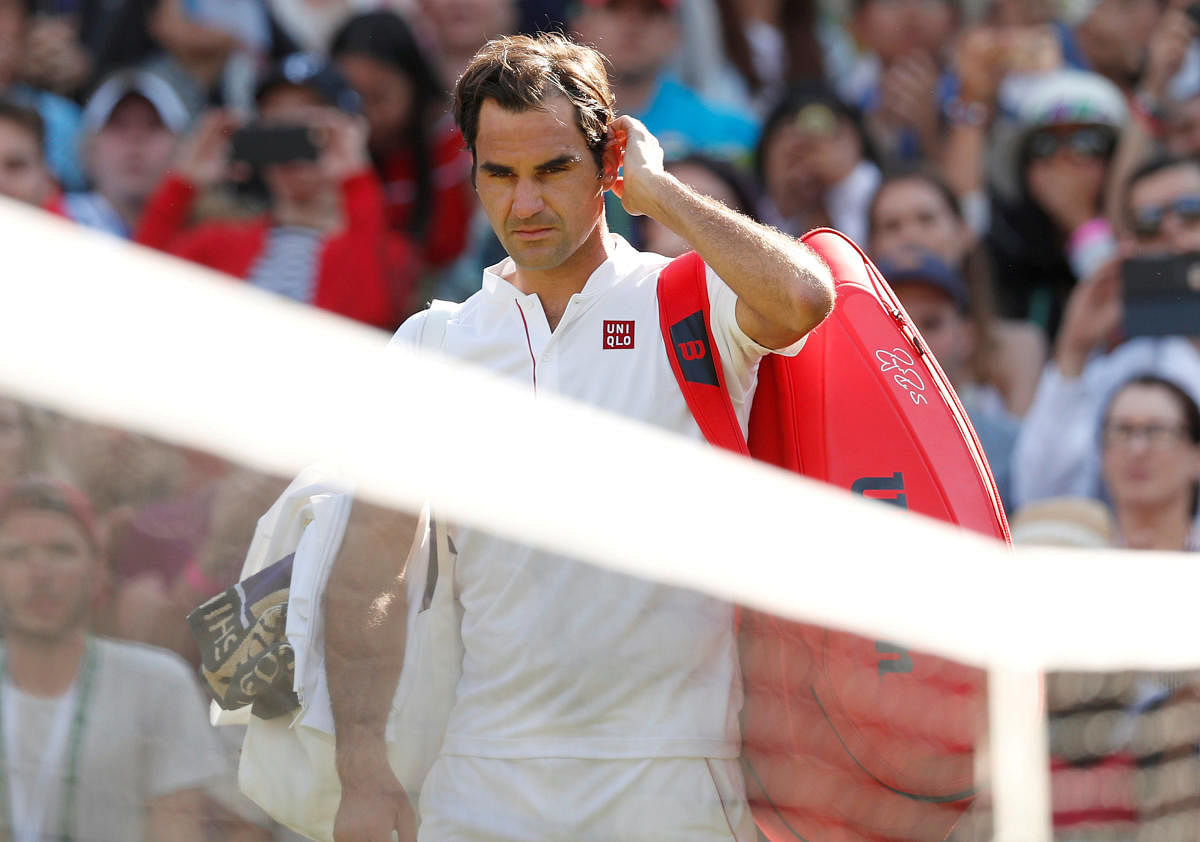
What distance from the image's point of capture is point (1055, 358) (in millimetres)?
5402

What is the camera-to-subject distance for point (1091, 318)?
5.32 m

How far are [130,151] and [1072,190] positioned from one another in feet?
11.8

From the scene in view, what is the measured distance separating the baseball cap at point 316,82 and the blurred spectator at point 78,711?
2.89 metres

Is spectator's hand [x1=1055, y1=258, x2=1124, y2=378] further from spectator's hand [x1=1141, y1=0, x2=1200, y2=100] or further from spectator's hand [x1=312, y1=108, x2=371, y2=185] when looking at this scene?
spectator's hand [x1=312, y1=108, x2=371, y2=185]

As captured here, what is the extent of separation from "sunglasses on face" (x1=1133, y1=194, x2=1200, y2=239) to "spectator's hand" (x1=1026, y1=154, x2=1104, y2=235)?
0.46m

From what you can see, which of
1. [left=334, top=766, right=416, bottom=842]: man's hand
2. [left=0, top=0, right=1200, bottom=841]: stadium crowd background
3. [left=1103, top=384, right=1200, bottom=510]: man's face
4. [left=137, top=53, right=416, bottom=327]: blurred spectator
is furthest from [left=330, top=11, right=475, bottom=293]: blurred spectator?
[left=334, top=766, right=416, bottom=842]: man's hand

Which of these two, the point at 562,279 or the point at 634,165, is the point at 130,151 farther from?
the point at 634,165

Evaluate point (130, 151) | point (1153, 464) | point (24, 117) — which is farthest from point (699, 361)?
point (130, 151)

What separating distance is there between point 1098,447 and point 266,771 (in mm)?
2995

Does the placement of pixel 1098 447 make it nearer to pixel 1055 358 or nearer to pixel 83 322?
pixel 1055 358

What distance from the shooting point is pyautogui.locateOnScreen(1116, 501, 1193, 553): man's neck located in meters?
4.65

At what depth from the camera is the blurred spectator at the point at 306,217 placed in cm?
547

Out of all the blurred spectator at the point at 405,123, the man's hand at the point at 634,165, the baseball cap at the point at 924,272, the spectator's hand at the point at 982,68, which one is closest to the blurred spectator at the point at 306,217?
the blurred spectator at the point at 405,123

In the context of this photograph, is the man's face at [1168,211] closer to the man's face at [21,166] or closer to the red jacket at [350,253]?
the red jacket at [350,253]
